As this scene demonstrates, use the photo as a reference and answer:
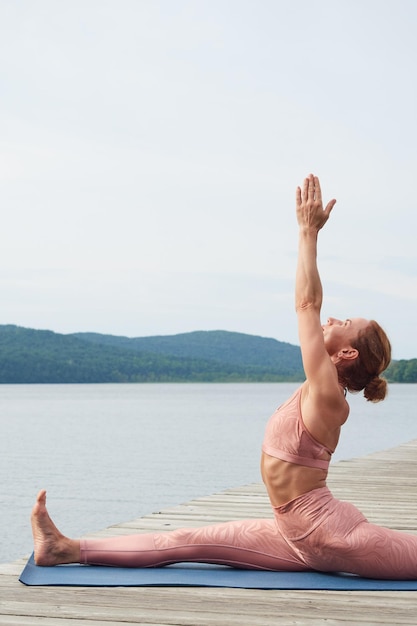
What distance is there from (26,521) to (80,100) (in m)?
42.6

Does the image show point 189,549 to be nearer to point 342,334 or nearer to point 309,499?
point 309,499

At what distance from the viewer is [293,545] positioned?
3.90 meters

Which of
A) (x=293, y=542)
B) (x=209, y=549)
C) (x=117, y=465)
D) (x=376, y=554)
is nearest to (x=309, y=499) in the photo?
(x=293, y=542)

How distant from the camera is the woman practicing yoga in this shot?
12.3 ft

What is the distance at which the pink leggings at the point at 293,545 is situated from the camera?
3.78 meters

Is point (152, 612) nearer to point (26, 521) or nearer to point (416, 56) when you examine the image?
point (26, 521)

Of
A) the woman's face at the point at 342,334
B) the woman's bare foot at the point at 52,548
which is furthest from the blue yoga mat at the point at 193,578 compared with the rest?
the woman's face at the point at 342,334

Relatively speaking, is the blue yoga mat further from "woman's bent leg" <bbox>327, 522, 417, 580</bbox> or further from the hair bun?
the hair bun

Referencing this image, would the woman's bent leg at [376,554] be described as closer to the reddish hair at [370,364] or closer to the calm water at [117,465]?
the reddish hair at [370,364]

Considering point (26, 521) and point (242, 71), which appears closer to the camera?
point (26, 521)

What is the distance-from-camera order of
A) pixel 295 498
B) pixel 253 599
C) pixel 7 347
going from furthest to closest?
pixel 7 347 < pixel 295 498 < pixel 253 599

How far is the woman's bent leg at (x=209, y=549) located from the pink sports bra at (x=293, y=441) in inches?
14.6

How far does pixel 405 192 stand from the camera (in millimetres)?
27922

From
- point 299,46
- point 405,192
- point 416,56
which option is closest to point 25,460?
point 405,192
